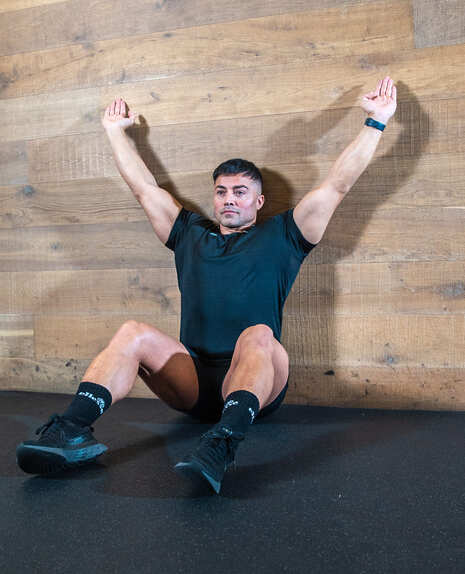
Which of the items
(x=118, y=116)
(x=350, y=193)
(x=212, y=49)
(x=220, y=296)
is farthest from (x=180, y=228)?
(x=212, y=49)

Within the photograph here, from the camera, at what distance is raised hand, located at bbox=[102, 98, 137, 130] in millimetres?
2146

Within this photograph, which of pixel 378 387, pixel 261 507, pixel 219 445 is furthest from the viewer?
pixel 378 387

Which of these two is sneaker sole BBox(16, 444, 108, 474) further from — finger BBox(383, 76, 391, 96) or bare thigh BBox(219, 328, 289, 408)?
finger BBox(383, 76, 391, 96)

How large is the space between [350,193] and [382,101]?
36cm

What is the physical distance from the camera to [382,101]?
1868 mm

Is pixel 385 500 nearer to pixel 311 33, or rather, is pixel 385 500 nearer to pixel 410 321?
pixel 410 321

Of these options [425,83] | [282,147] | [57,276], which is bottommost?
[57,276]

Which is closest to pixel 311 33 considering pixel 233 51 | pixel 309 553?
pixel 233 51

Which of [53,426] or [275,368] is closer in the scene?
[53,426]

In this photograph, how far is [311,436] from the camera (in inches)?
67.6

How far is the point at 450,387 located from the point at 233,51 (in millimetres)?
1606

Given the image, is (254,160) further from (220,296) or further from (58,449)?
(58,449)

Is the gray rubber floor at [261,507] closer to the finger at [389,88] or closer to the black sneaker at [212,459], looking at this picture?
the black sneaker at [212,459]

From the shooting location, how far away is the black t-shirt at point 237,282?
72.3 inches
